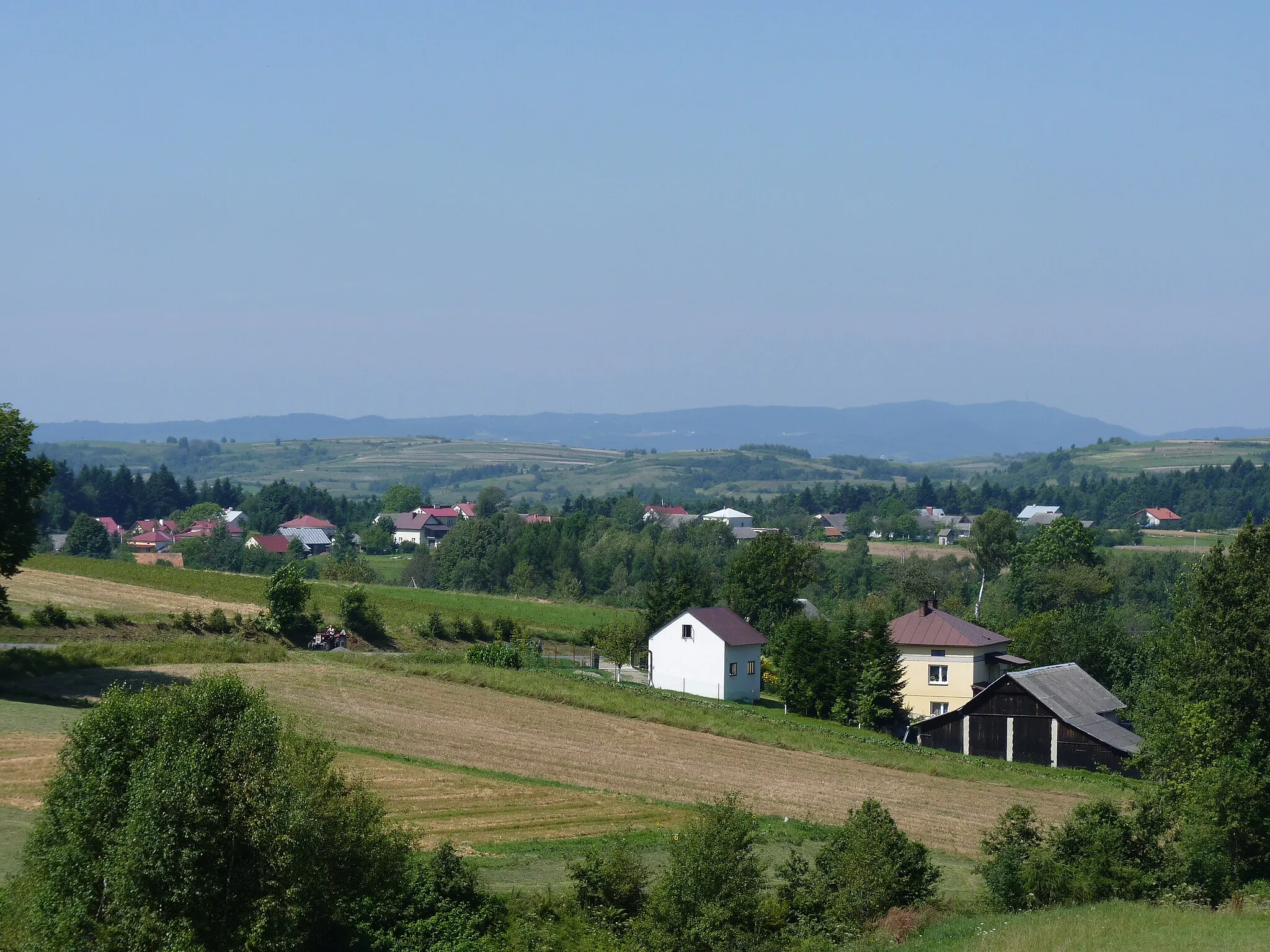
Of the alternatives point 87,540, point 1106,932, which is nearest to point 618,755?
point 1106,932

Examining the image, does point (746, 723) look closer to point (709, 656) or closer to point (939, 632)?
point (709, 656)

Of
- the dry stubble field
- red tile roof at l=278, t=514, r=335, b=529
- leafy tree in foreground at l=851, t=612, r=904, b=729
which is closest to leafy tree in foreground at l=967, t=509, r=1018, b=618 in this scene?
leafy tree in foreground at l=851, t=612, r=904, b=729

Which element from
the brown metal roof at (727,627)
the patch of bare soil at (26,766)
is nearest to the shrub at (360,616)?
the brown metal roof at (727,627)

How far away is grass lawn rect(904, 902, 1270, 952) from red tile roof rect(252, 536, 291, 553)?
136m

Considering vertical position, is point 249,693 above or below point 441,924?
above

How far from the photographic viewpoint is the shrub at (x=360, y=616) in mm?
64500

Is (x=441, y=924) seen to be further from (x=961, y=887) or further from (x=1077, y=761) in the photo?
(x=1077, y=761)

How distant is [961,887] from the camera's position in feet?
93.2

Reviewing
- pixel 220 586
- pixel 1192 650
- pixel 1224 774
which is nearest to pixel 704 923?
pixel 1224 774

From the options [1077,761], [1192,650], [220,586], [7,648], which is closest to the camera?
[1192,650]

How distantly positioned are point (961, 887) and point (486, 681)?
92.2 feet

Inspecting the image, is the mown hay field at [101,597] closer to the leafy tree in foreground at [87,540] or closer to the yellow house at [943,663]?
the yellow house at [943,663]

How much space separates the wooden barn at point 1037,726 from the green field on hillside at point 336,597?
2756 centimetres

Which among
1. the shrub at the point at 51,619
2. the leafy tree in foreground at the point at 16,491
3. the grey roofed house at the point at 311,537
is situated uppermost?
the leafy tree in foreground at the point at 16,491
